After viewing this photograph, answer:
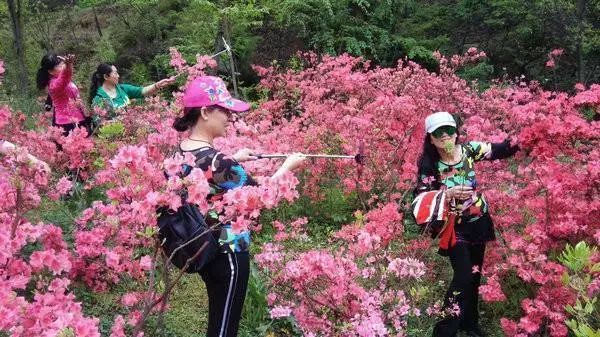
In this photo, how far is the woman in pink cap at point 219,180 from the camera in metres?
2.34

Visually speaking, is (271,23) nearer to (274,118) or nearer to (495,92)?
(274,118)

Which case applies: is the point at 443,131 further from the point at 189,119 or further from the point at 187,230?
the point at 187,230

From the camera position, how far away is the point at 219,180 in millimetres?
2328

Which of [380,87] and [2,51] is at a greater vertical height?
[380,87]

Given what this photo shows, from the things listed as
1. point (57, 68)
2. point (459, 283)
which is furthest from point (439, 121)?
point (57, 68)

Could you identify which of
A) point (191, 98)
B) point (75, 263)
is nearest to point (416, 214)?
point (191, 98)

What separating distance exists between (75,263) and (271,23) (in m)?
11.0

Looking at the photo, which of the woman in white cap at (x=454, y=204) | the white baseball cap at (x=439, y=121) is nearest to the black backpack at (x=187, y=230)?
the woman in white cap at (x=454, y=204)

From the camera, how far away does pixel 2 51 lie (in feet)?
45.9

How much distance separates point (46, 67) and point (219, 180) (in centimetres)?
337

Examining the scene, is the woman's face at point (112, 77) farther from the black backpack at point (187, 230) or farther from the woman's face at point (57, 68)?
the black backpack at point (187, 230)

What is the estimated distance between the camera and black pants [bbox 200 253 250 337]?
2387 mm

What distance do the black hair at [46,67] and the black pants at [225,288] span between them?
3312 millimetres

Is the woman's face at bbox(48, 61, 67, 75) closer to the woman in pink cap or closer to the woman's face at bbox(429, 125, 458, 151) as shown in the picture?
the woman in pink cap
